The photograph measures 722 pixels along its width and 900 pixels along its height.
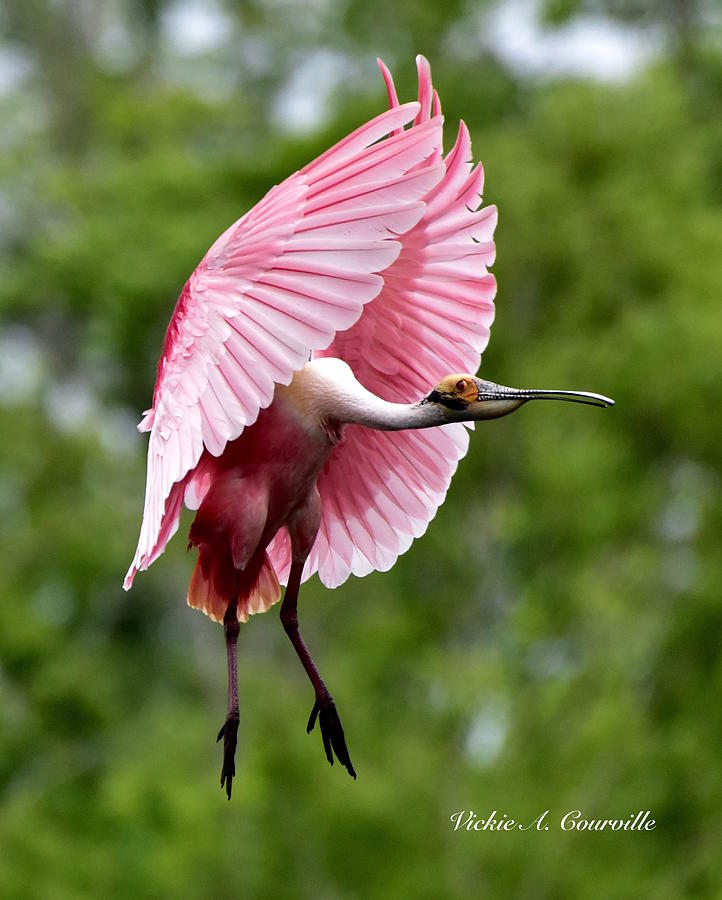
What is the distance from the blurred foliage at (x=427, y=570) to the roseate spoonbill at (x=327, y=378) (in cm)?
872

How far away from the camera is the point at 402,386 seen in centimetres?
369

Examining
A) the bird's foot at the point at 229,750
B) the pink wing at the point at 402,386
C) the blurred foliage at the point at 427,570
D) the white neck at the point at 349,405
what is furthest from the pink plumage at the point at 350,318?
the blurred foliage at the point at 427,570

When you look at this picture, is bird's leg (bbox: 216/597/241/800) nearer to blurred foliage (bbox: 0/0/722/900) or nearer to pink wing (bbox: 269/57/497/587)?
pink wing (bbox: 269/57/497/587)

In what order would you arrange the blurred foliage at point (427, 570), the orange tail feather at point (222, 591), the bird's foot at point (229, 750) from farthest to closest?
the blurred foliage at point (427, 570)
the orange tail feather at point (222, 591)
the bird's foot at point (229, 750)

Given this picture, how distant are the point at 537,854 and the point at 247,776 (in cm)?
182

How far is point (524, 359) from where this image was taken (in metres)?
14.2

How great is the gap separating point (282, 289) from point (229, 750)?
2.34 feet

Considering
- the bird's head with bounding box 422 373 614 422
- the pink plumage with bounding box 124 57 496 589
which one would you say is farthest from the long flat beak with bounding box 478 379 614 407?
the pink plumage with bounding box 124 57 496 589

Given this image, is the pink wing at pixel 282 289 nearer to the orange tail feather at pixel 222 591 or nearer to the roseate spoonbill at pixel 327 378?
the roseate spoonbill at pixel 327 378

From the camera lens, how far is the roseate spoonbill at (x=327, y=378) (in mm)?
3027

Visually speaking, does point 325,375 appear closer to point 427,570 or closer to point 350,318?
point 350,318

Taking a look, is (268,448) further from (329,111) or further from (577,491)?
(329,111)

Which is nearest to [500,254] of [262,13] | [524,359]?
[524,359]

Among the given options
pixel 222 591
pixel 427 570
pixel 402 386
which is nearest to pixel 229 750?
pixel 222 591
